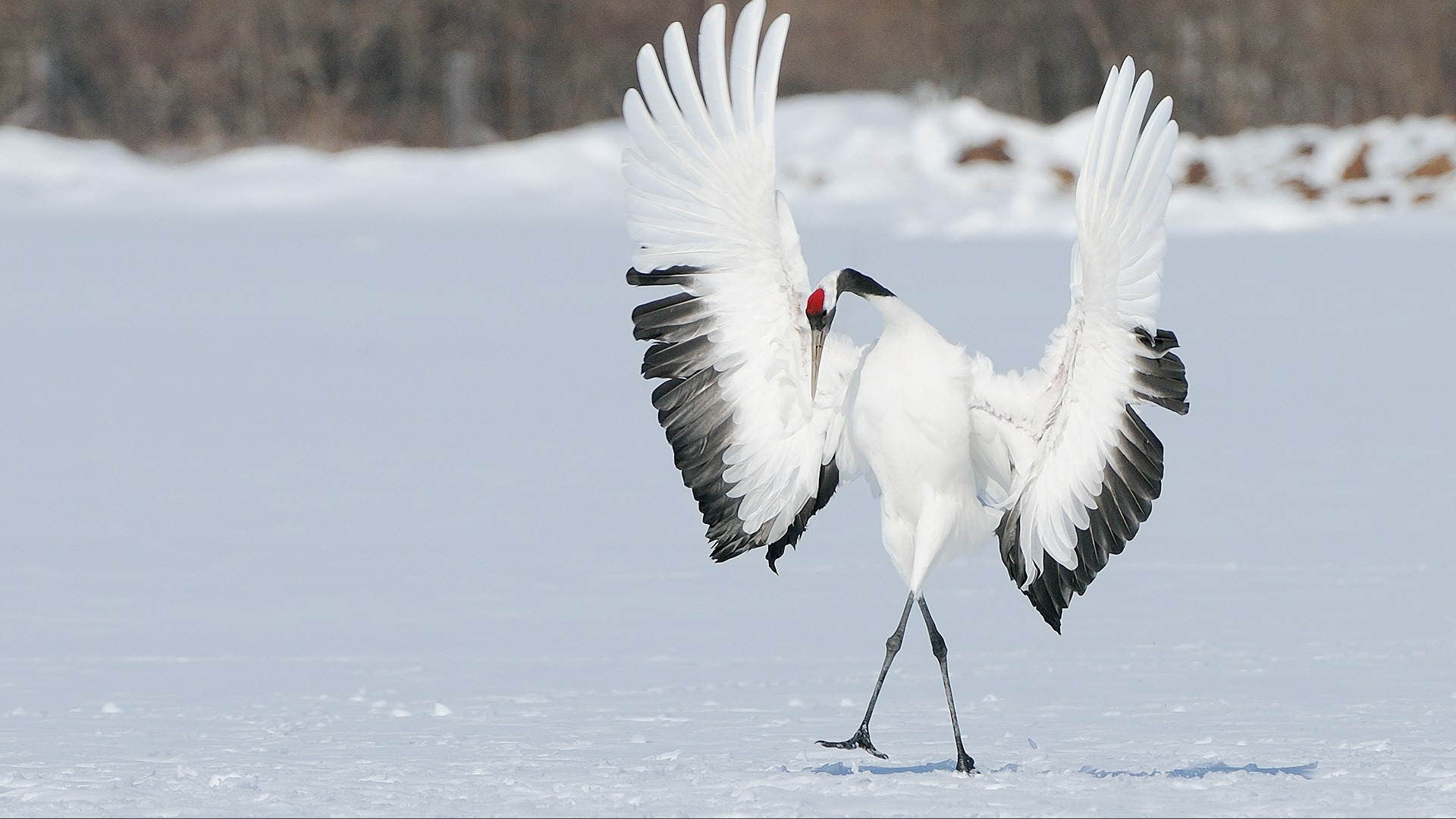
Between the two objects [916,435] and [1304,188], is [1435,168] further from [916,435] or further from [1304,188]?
[916,435]

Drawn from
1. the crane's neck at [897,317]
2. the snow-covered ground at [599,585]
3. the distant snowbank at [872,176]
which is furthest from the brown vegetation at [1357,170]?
the crane's neck at [897,317]

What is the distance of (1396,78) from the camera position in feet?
118

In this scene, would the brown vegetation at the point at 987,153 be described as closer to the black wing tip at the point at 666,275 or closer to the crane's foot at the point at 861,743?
the black wing tip at the point at 666,275

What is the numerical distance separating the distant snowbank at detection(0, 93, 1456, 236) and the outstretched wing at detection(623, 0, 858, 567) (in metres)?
18.7

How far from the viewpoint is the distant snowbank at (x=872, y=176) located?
25219mm

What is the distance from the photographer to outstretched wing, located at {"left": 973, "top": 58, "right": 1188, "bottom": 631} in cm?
466

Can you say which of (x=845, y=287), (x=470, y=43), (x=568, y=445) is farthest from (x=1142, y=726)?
(x=470, y=43)

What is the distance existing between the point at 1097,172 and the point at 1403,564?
376 centimetres

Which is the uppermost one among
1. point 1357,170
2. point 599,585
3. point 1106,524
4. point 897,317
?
point 1357,170

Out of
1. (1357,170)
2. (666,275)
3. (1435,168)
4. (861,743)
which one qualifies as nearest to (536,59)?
(1357,170)

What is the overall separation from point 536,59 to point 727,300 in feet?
126

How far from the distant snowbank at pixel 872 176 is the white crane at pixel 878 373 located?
18.8 metres

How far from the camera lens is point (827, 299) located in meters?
4.87

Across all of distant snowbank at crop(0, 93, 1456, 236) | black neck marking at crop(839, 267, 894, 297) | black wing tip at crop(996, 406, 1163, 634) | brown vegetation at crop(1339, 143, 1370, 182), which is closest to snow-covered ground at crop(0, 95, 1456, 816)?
black wing tip at crop(996, 406, 1163, 634)
